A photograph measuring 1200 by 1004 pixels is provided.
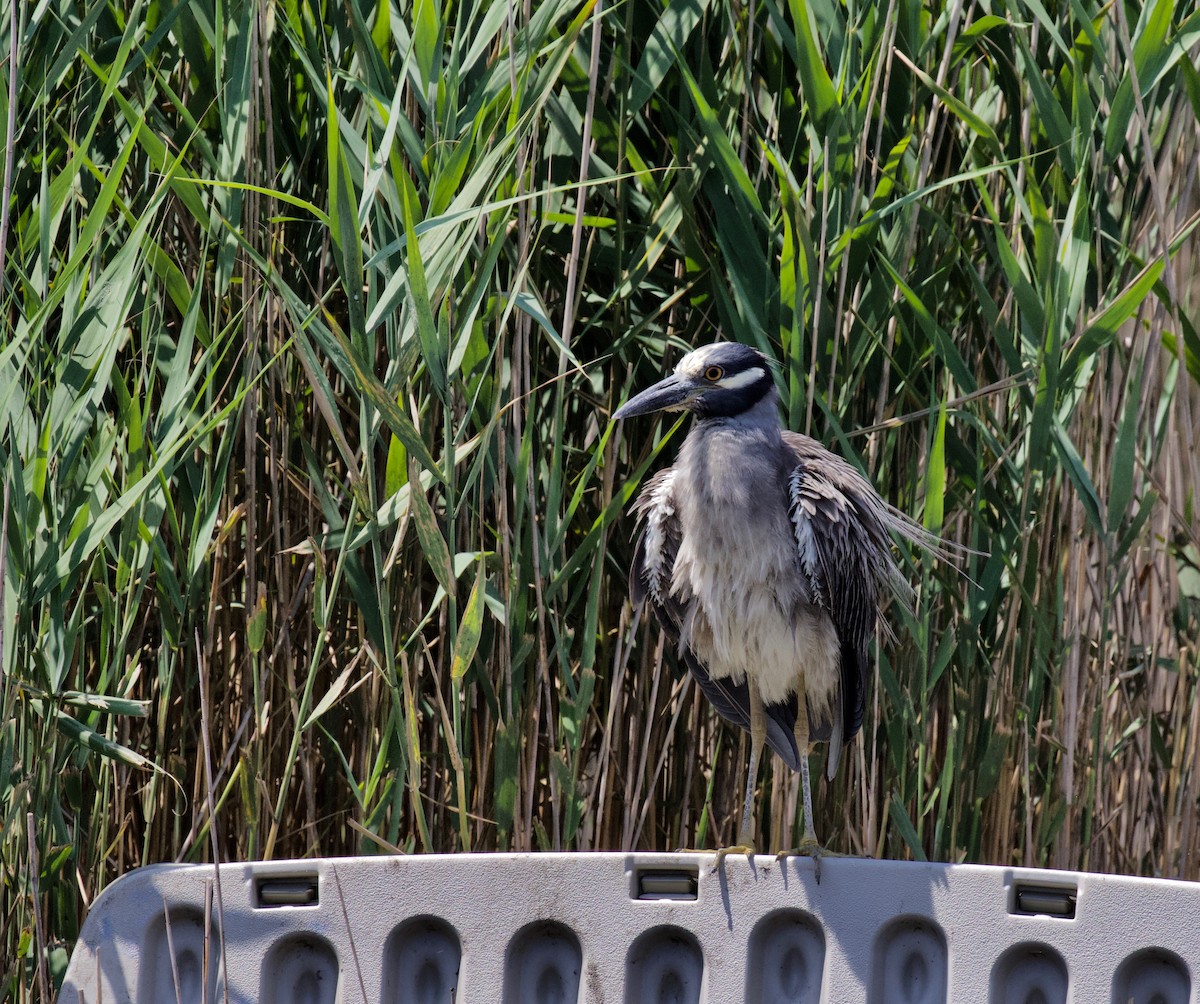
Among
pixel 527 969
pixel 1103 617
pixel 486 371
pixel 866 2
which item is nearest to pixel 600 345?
pixel 486 371

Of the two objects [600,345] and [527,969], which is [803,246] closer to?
[600,345]

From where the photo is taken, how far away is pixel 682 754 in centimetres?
280

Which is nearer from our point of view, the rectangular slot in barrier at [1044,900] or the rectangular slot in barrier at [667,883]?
the rectangular slot in barrier at [1044,900]

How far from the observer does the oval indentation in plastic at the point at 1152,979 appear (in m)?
1.64

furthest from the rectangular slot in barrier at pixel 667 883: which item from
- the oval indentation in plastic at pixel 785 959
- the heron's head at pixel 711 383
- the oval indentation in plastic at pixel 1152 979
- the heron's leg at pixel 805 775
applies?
the heron's head at pixel 711 383

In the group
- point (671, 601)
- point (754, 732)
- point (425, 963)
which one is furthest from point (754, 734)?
point (425, 963)

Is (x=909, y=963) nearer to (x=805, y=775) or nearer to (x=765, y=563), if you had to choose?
(x=805, y=775)

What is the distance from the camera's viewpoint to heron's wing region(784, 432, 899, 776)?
98.3 inches

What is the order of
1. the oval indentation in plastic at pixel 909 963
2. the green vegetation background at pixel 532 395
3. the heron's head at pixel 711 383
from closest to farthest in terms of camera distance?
the oval indentation in plastic at pixel 909 963 → the green vegetation background at pixel 532 395 → the heron's head at pixel 711 383

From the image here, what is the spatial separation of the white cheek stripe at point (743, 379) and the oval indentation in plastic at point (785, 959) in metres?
0.96

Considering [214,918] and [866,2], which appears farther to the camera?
[866,2]

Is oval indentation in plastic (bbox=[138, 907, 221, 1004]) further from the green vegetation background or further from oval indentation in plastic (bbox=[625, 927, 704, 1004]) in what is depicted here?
oval indentation in plastic (bbox=[625, 927, 704, 1004])

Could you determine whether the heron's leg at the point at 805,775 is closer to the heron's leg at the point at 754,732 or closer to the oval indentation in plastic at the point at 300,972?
the heron's leg at the point at 754,732

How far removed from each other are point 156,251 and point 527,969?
1.41m
